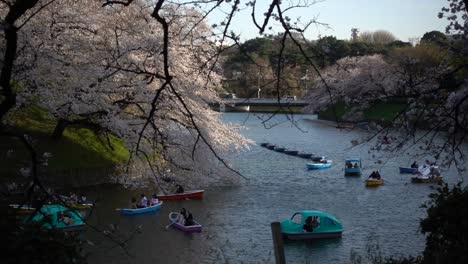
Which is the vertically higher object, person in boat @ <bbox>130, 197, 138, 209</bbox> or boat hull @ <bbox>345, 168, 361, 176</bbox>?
boat hull @ <bbox>345, 168, 361, 176</bbox>

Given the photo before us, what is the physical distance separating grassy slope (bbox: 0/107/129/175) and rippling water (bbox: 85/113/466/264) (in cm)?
174

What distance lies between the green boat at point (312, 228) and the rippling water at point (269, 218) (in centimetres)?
26

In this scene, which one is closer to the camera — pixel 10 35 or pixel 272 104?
pixel 10 35

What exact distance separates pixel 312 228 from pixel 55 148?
1130 cm

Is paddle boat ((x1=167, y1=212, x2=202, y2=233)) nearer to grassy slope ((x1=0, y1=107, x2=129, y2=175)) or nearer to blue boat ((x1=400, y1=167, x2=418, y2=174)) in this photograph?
grassy slope ((x1=0, y1=107, x2=129, y2=175))

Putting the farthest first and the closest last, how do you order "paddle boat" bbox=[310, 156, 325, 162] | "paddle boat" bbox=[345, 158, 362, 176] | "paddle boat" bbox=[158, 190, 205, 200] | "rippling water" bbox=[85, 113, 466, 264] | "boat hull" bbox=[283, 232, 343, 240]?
"paddle boat" bbox=[310, 156, 325, 162], "paddle boat" bbox=[345, 158, 362, 176], "paddle boat" bbox=[158, 190, 205, 200], "boat hull" bbox=[283, 232, 343, 240], "rippling water" bbox=[85, 113, 466, 264]

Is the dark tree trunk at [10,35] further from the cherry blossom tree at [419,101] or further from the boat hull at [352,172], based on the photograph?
the boat hull at [352,172]

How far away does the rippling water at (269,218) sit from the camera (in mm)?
14953

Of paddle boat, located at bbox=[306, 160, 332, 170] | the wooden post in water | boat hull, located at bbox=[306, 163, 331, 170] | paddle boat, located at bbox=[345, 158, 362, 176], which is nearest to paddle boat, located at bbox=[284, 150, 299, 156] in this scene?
paddle boat, located at bbox=[306, 160, 332, 170]

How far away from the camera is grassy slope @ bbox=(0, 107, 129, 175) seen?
21406 millimetres

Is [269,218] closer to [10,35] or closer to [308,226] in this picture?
[308,226]

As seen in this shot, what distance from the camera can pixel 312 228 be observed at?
56.2 feet

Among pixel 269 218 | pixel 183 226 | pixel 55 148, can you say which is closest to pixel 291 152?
pixel 55 148

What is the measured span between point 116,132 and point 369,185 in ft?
39.0
